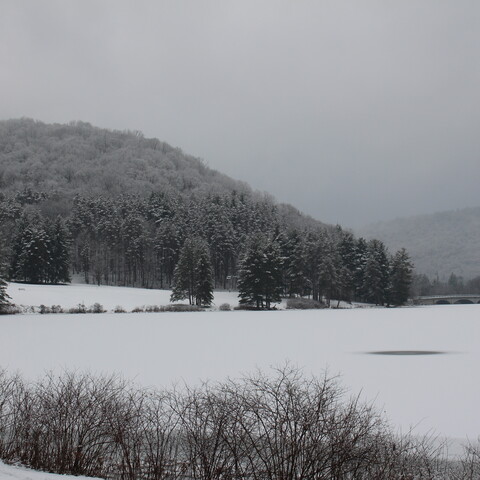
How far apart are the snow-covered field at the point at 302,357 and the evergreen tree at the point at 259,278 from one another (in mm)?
33187

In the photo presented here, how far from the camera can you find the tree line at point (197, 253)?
80938 millimetres

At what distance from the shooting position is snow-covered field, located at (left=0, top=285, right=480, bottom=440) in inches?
619

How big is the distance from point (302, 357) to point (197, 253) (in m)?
59.5

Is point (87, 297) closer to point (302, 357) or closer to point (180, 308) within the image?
point (180, 308)

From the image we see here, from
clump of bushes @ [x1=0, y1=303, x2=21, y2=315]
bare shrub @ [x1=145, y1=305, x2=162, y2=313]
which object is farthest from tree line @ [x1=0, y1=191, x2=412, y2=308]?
clump of bushes @ [x1=0, y1=303, x2=21, y2=315]

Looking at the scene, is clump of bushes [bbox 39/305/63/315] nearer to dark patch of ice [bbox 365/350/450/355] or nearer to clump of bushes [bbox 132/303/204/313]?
clump of bushes [bbox 132/303/204/313]

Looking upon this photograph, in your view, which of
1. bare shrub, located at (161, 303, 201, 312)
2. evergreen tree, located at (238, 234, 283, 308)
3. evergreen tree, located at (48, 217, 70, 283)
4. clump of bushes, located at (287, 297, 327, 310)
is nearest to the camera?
bare shrub, located at (161, 303, 201, 312)

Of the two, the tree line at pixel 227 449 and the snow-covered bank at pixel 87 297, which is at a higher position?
the snow-covered bank at pixel 87 297

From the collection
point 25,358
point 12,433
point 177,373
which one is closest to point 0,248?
point 25,358

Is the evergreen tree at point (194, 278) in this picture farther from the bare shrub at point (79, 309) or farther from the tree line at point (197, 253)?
the bare shrub at point (79, 309)

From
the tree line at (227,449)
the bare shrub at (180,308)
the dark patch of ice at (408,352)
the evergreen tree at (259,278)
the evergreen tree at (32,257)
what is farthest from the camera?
the evergreen tree at (32,257)

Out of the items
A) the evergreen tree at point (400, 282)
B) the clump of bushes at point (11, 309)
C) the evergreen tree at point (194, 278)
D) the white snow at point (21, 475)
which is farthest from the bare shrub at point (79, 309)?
the white snow at point (21, 475)

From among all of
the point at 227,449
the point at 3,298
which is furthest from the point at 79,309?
the point at 227,449

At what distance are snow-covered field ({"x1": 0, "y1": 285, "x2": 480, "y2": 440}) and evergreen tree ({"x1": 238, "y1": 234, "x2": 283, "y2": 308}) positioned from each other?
33.2 metres
